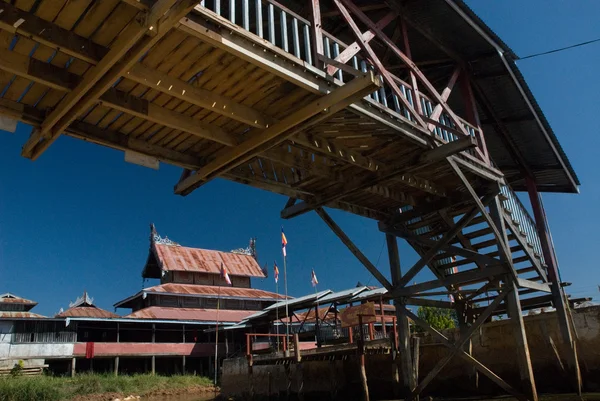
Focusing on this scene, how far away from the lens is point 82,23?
13.0ft

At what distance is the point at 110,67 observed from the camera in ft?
13.4

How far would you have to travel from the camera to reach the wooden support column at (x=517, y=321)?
7.79 m

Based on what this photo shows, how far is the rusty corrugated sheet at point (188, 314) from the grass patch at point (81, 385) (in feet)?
14.1

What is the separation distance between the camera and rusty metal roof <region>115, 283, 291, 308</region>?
105 feet

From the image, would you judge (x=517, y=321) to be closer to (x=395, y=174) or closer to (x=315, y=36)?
(x=395, y=174)

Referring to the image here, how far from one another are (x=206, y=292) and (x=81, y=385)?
1230 cm

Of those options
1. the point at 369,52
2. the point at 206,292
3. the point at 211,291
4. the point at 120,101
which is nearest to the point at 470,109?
the point at 369,52

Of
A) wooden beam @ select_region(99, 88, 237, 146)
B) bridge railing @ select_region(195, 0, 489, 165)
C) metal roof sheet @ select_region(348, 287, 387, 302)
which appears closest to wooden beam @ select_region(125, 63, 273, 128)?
wooden beam @ select_region(99, 88, 237, 146)

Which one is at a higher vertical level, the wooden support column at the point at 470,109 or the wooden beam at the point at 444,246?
the wooden support column at the point at 470,109

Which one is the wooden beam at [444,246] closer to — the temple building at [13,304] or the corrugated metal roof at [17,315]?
the corrugated metal roof at [17,315]

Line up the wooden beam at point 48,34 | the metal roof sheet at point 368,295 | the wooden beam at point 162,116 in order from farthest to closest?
the metal roof sheet at point 368,295 < the wooden beam at point 162,116 < the wooden beam at point 48,34

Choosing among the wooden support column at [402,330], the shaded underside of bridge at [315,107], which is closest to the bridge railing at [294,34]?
the shaded underside of bridge at [315,107]

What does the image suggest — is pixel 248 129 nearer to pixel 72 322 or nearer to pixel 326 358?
pixel 326 358

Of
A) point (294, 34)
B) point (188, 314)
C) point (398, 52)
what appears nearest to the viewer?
point (294, 34)
